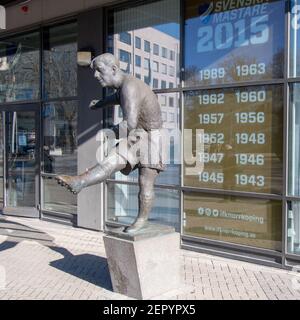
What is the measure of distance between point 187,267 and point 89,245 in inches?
71.4

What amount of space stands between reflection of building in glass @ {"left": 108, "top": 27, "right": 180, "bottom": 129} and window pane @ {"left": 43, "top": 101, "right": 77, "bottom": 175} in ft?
3.76

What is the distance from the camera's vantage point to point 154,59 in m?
7.51

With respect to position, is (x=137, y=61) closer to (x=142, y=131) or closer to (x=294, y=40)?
(x=294, y=40)

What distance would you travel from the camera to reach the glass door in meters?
9.52

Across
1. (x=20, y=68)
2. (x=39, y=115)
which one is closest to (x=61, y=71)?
(x=39, y=115)

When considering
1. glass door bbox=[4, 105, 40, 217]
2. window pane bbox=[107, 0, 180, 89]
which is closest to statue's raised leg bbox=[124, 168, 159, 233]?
window pane bbox=[107, 0, 180, 89]

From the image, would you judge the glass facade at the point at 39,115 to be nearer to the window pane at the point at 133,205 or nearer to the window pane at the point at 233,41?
the window pane at the point at 133,205

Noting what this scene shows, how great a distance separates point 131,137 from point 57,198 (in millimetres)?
4929

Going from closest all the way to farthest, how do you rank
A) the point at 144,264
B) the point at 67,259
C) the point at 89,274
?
the point at 144,264 → the point at 89,274 → the point at 67,259

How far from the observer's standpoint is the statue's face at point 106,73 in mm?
4738

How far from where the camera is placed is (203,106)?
6.87 m

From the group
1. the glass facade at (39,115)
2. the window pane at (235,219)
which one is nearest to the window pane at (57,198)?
the glass facade at (39,115)

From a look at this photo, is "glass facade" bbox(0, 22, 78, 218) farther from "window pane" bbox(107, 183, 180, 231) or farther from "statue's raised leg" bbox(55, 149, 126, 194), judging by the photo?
"statue's raised leg" bbox(55, 149, 126, 194)

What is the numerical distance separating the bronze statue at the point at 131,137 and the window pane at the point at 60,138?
3.77 metres
